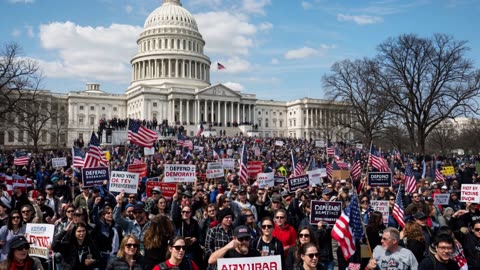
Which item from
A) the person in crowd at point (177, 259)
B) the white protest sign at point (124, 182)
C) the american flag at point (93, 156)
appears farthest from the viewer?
the american flag at point (93, 156)

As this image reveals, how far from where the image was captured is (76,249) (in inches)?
230

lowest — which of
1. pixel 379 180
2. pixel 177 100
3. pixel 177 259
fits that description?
pixel 177 259

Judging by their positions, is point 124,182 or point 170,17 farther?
point 170,17

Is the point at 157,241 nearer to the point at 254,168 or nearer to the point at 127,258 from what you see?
the point at 127,258

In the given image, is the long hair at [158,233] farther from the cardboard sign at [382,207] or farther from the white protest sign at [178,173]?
the white protest sign at [178,173]

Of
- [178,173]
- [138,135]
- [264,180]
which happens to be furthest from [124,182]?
[138,135]

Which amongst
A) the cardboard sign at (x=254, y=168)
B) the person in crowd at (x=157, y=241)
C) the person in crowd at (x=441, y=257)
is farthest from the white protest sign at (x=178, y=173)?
the person in crowd at (x=441, y=257)

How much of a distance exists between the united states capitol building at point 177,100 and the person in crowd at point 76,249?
69.7 meters

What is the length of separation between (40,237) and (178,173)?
6.32 meters

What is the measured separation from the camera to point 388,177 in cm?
1338

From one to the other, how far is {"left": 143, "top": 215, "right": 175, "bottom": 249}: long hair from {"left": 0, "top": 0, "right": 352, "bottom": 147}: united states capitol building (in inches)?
2755

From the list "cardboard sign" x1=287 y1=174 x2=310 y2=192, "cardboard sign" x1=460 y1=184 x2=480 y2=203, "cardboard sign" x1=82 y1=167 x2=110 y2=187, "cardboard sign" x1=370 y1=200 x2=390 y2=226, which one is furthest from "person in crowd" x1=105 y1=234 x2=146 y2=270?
"cardboard sign" x1=460 y1=184 x2=480 y2=203

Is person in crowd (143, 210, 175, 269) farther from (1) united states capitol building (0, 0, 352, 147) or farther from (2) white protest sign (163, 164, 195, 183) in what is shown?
(1) united states capitol building (0, 0, 352, 147)

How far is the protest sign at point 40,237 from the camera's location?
246 inches
